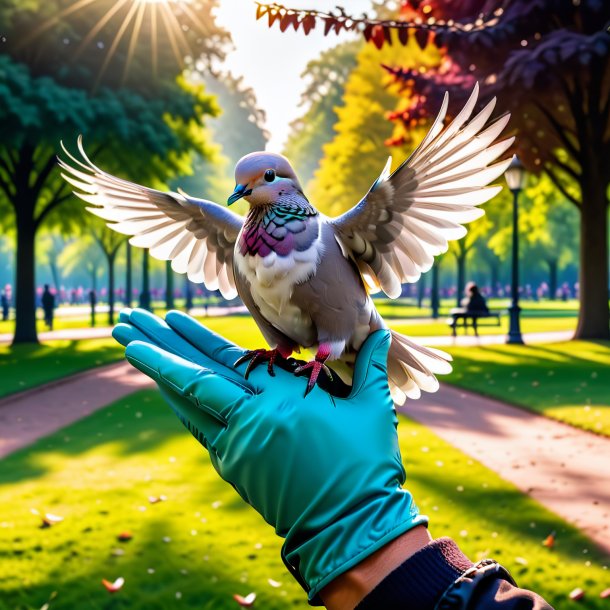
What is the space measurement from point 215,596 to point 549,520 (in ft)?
8.92

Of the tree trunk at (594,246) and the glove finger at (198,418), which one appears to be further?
the tree trunk at (594,246)

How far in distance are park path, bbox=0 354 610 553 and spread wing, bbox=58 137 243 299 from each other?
3640mm

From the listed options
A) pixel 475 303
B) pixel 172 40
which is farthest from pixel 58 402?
pixel 475 303

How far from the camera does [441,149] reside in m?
2.43

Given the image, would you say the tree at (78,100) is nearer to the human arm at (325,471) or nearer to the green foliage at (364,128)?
the green foliage at (364,128)

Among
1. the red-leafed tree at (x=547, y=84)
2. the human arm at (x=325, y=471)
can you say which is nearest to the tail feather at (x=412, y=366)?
the human arm at (x=325, y=471)

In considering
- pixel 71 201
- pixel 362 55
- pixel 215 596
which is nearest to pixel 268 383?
pixel 215 596

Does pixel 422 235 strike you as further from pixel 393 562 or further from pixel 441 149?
pixel 393 562

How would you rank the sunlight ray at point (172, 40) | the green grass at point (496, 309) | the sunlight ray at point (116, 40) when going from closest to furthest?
the sunlight ray at point (116, 40)
the sunlight ray at point (172, 40)
the green grass at point (496, 309)

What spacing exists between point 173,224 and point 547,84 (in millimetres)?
12123

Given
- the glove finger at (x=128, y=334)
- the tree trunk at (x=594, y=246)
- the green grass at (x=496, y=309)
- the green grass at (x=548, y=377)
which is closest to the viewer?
the glove finger at (x=128, y=334)

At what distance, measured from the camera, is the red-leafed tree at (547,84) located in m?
12.9

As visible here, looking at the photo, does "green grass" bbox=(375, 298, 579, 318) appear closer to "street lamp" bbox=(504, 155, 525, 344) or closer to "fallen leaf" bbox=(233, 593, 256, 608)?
"street lamp" bbox=(504, 155, 525, 344)

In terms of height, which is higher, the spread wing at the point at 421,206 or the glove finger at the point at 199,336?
the spread wing at the point at 421,206
